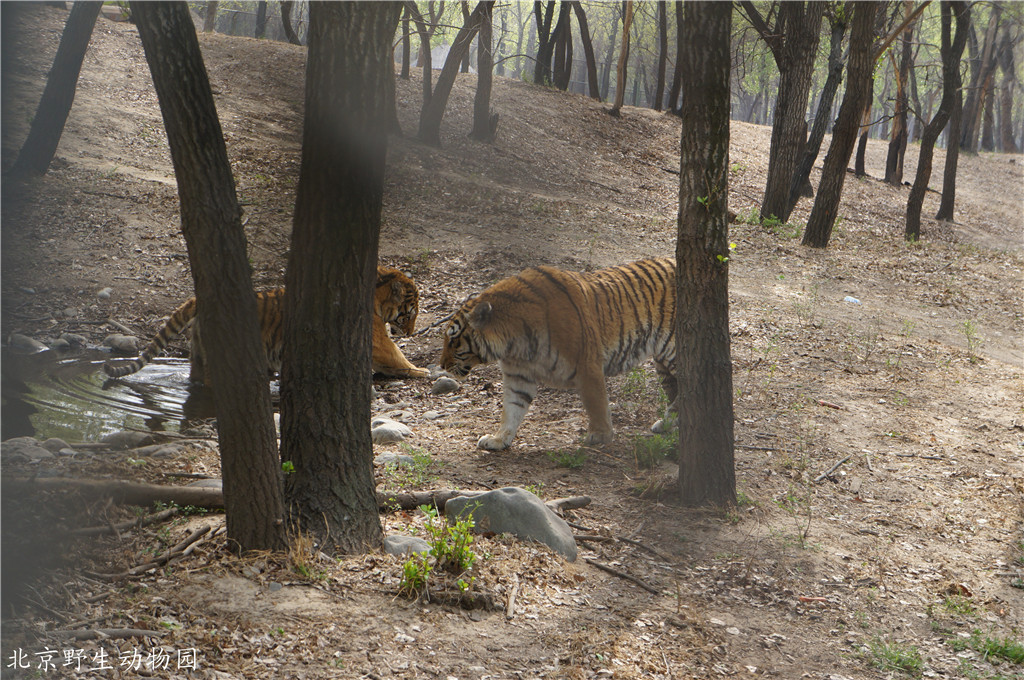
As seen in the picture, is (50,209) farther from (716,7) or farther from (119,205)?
(716,7)

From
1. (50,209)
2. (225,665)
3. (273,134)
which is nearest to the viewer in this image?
(225,665)

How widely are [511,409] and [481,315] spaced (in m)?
0.78

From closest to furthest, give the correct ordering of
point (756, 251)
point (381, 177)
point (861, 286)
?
point (381, 177), point (861, 286), point (756, 251)

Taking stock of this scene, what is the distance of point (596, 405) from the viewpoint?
6172 millimetres

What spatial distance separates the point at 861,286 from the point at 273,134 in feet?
35.0

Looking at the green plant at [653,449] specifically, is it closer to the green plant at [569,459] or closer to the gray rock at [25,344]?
the green plant at [569,459]

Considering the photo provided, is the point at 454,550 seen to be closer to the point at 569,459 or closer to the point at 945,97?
the point at 569,459

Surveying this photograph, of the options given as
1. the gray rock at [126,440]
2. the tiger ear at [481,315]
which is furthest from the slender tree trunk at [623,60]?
the gray rock at [126,440]

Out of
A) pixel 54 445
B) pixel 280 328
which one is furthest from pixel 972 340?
pixel 54 445

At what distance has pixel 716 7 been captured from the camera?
4.75 metres

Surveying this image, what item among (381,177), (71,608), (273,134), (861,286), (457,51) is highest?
(457,51)

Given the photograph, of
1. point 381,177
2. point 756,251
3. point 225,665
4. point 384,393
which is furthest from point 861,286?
point 225,665

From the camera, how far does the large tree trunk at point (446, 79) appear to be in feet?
50.2

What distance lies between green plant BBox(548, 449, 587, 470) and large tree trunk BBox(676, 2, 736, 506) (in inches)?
33.5
